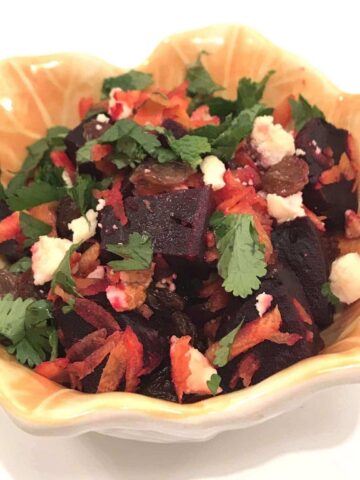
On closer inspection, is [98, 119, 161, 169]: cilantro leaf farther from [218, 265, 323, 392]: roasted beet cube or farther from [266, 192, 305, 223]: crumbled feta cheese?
[218, 265, 323, 392]: roasted beet cube

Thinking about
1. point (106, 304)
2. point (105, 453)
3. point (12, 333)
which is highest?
point (106, 304)

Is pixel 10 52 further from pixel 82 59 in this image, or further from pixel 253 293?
pixel 253 293

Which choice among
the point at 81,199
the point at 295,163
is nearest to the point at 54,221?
the point at 81,199

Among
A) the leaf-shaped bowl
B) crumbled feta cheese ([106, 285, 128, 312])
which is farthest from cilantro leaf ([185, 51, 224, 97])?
crumbled feta cheese ([106, 285, 128, 312])

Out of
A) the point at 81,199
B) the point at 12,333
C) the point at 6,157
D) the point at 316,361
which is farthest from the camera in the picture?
the point at 6,157

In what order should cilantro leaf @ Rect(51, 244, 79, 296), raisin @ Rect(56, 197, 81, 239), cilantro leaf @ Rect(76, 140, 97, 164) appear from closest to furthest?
1. cilantro leaf @ Rect(51, 244, 79, 296)
2. raisin @ Rect(56, 197, 81, 239)
3. cilantro leaf @ Rect(76, 140, 97, 164)

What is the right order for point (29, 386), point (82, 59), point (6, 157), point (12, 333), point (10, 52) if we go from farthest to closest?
point (10, 52) < point (82, 59) < point (6, 157) < point (12, 333) < point (29, 386)
